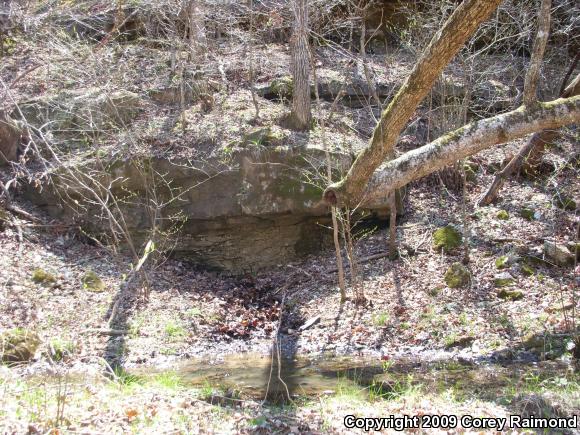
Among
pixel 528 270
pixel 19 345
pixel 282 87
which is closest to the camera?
pixel 19 345

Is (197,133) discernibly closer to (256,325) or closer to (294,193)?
(294,193)

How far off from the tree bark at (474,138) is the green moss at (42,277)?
22.8 feet

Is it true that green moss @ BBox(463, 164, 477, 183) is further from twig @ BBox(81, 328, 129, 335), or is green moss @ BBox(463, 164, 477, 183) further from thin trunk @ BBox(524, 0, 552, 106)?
twig @ BBox(81, 328, 129, 335)

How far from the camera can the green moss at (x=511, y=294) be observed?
8617 millimetres

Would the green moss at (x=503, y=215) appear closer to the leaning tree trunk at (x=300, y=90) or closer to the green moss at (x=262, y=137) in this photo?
the leaning tree trunk at (x=300, y=90)

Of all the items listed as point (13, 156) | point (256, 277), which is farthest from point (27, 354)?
point (13, 156)

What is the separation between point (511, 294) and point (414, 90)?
5333mm

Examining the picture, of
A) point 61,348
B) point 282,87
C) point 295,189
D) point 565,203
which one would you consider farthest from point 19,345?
point 565,203

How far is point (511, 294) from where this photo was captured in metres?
8.67

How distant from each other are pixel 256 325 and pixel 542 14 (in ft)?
21.5

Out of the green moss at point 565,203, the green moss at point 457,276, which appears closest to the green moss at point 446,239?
the green moss at point 457,276

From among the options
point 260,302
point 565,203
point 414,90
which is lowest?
point 260,302

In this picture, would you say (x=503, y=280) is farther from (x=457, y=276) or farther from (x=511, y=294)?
(x=457, y=276)

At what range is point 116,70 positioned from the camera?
1327 cm
